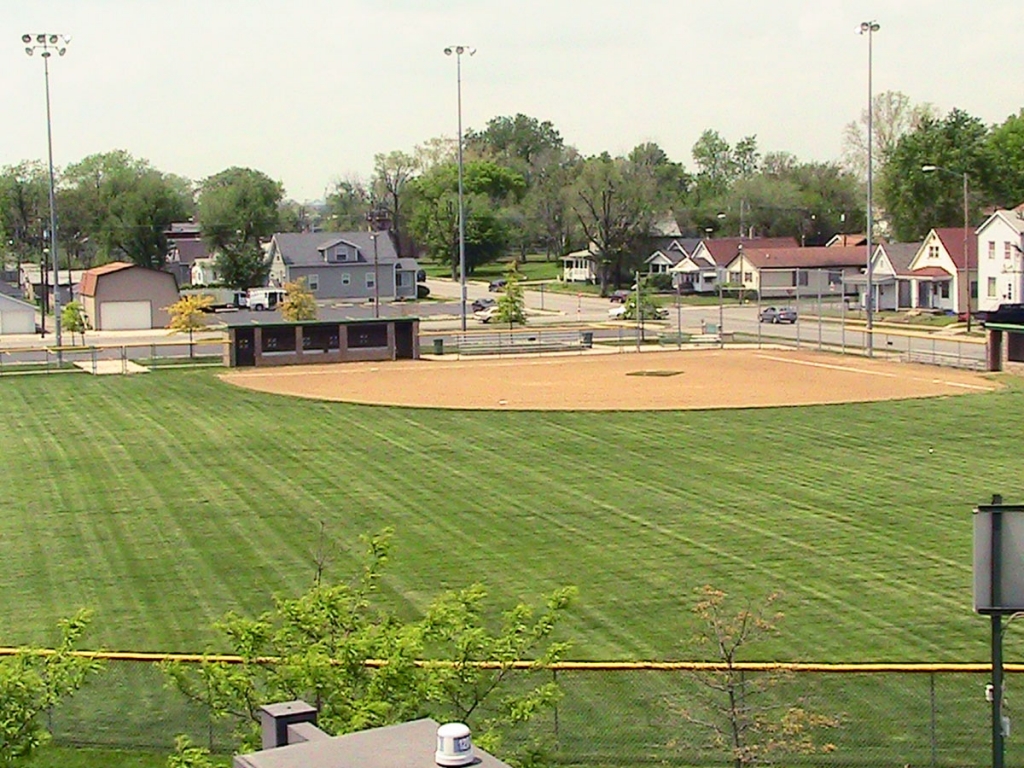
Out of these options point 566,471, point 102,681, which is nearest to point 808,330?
point 566,471

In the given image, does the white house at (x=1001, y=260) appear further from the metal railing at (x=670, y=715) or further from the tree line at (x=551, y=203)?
the metal railing at (x=670, y=715)

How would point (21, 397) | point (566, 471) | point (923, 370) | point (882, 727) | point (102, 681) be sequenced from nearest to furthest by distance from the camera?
1. point (882, 727)
2. point (102, 681)
3. point (566, 471)
4. point (21, 397)
5. point (923, 370)

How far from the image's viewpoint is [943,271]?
4161 inches

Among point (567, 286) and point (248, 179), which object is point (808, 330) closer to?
point (567, 286)

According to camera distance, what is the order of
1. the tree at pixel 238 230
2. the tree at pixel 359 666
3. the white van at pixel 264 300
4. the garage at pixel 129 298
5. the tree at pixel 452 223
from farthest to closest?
the tree at pixel 452 223 → the tree at pixel 238 230 → the white van at pixel 264 300 → the garage at pixel 129 298 → the tree at pixel 359 666

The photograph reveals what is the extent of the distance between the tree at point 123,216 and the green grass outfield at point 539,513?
9063 cm

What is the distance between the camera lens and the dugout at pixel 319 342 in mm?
72375

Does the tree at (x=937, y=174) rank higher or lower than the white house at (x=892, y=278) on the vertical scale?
higher

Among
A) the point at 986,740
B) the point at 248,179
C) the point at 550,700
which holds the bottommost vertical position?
the point at 986,740

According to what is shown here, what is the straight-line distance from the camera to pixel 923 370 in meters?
65.2

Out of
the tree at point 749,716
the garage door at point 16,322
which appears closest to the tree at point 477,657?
the tree at point 749,716

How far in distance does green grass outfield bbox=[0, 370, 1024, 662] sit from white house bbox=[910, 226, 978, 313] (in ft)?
173

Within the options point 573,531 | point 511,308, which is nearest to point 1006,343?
point 511,308

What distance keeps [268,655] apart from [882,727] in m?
7.59
